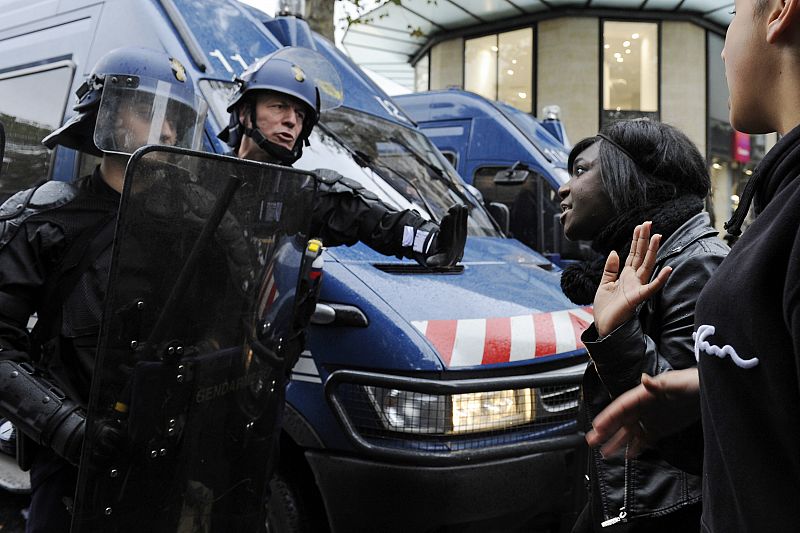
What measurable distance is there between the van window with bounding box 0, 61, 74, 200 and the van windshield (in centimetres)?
106

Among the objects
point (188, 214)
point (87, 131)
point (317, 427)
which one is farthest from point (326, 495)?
point (87, 131)

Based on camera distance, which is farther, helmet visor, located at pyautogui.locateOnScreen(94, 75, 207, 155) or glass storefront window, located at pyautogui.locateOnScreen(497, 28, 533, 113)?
glass storefront window, located at pyautogui.locateOnScreen(497, 28, 533, 113)

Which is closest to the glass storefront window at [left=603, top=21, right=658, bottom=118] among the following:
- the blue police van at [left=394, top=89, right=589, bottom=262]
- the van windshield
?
the blue police van at [left=394, top=89, right=589, bottom=262]

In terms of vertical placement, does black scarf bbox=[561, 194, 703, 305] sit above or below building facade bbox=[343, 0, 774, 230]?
below

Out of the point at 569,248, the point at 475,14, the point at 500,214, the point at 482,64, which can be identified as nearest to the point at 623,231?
the point at 500,214

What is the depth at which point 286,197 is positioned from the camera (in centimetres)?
219

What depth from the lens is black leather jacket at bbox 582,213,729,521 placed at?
1.69 m

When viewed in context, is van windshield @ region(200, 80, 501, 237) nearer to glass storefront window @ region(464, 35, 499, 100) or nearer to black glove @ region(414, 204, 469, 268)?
black glove @ region(414, 204, 469, 268)

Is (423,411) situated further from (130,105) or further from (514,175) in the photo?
(514,175)

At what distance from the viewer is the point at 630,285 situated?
168 cm

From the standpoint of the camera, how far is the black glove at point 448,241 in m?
2.86

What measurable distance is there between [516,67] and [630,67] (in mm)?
3180

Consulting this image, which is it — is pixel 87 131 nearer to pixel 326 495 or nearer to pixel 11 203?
pixel 11 203

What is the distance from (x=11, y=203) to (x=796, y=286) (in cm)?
203
